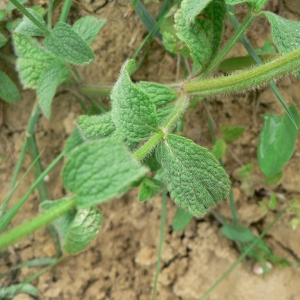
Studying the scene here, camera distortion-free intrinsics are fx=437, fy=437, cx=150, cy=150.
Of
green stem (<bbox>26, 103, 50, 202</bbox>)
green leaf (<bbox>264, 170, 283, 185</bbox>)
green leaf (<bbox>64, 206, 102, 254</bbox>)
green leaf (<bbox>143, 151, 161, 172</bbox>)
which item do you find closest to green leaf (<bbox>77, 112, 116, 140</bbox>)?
green leaf (<bbox>143, 151, 161, 172</bbox>)

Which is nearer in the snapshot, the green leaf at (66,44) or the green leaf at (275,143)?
the green leaf at (66,44)

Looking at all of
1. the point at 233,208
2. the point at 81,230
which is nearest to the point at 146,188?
the point at 81,230

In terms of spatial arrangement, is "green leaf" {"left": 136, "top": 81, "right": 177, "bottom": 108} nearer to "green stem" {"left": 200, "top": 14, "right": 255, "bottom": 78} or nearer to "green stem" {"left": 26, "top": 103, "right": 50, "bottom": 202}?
"green stem" {"left": 200, "top": 14, "right": 255, "bottom": 78}

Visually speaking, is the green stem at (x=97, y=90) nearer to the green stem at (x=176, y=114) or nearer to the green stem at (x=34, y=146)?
the green stem at (x=34, y=146)

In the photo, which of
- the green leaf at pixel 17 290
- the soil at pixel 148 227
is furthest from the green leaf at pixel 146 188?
the green leaf at pixel 17 290

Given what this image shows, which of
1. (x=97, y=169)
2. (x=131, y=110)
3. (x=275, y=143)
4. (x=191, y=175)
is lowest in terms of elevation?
(x=275, y=143)

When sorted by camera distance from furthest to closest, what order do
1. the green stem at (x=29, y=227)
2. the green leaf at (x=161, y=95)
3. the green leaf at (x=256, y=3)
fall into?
the green leaf at (x=161, y=95), the green leaf at (x=256, y=3), the green stem at (x=29, y=227)

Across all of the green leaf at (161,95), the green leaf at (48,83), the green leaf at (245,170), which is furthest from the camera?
the green leaf at (245,170)

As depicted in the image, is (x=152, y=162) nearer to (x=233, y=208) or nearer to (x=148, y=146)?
(x=148, y=146)
